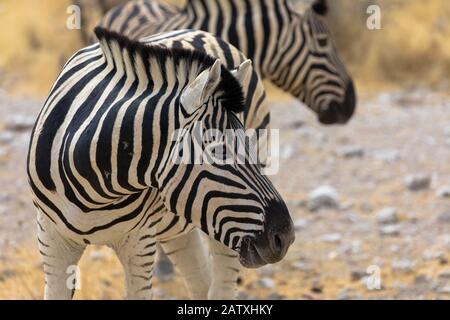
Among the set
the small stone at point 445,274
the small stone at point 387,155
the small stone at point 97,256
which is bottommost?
the small stone at point 445,274

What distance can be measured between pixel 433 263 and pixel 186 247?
7.31ft

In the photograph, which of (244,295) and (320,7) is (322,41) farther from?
(244,295)

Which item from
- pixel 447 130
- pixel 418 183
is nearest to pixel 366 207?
pixel 418 183

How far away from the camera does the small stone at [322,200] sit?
7.57 m

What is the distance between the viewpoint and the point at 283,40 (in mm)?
6238

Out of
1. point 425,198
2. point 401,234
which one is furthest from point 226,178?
point 425,198

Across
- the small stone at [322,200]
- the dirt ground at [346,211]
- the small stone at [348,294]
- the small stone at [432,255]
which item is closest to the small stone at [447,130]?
the dirt ground at [346,211]

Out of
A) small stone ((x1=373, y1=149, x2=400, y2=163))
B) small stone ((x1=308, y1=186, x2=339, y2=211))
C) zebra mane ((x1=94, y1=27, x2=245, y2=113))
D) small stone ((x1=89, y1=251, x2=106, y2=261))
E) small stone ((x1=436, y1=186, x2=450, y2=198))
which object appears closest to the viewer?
zebra mane ((x1=94, y1=27, x2=245, y2=113))

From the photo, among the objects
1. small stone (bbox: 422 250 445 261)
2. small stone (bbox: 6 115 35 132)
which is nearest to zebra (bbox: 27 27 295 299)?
small stone (bbox: 422 250 445 261)

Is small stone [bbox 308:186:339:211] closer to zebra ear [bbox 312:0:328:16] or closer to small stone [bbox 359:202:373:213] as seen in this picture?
small stone [bbox 359:202:373:213]

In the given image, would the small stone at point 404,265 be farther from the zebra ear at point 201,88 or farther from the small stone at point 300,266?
the zebra ear at point 201,88

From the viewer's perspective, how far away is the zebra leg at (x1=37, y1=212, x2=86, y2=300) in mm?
3818

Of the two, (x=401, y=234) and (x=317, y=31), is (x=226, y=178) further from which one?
(x=401, y=234)

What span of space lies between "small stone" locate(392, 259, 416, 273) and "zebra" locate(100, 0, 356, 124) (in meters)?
1.08
